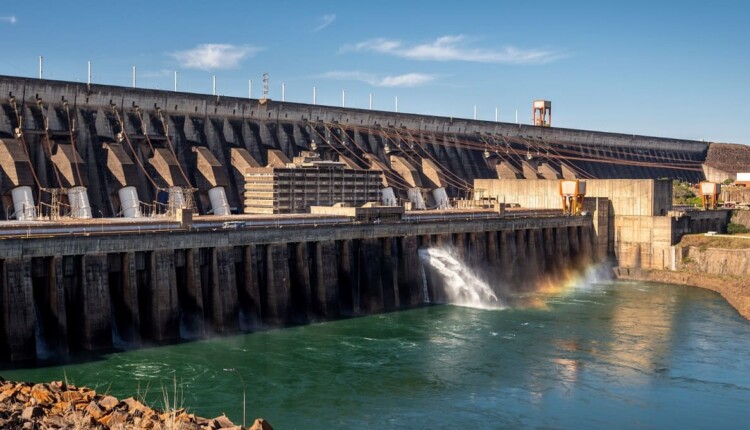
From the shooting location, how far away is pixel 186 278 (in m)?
47.2

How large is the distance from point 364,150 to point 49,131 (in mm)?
38232

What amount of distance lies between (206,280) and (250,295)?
288 cm

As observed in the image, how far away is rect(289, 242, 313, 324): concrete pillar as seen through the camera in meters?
52.2

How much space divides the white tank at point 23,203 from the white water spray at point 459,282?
2903 cm

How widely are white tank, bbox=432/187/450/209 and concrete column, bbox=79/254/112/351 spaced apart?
179 ft

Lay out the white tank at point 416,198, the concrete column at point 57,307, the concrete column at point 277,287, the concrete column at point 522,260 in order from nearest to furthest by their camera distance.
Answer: the concrete column at point 57,307
the concrete column at point 277,287
the concrete column at point 522,260
the white tank at point 416,198

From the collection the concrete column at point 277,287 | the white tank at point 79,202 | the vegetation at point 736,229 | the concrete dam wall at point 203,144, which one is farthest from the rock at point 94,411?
the vegetation at point 736,229

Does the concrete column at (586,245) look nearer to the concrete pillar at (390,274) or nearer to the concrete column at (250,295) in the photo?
the concrete pillar at (390,274)

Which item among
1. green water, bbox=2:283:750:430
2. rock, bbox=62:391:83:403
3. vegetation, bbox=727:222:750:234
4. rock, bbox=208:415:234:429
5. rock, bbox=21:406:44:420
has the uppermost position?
vegetation, bbox=727:222:750:234

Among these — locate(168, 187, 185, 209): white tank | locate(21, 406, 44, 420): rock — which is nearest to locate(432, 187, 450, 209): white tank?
locate(168, 187, 185, 209): white tank

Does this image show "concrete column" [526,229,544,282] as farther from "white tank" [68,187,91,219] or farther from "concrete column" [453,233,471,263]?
"white tank" [68,187,91,219]

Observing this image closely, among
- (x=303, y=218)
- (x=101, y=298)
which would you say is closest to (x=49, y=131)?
(x=303, y=218)

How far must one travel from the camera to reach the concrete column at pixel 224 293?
47.2m

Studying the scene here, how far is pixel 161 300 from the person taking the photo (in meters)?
44.5
